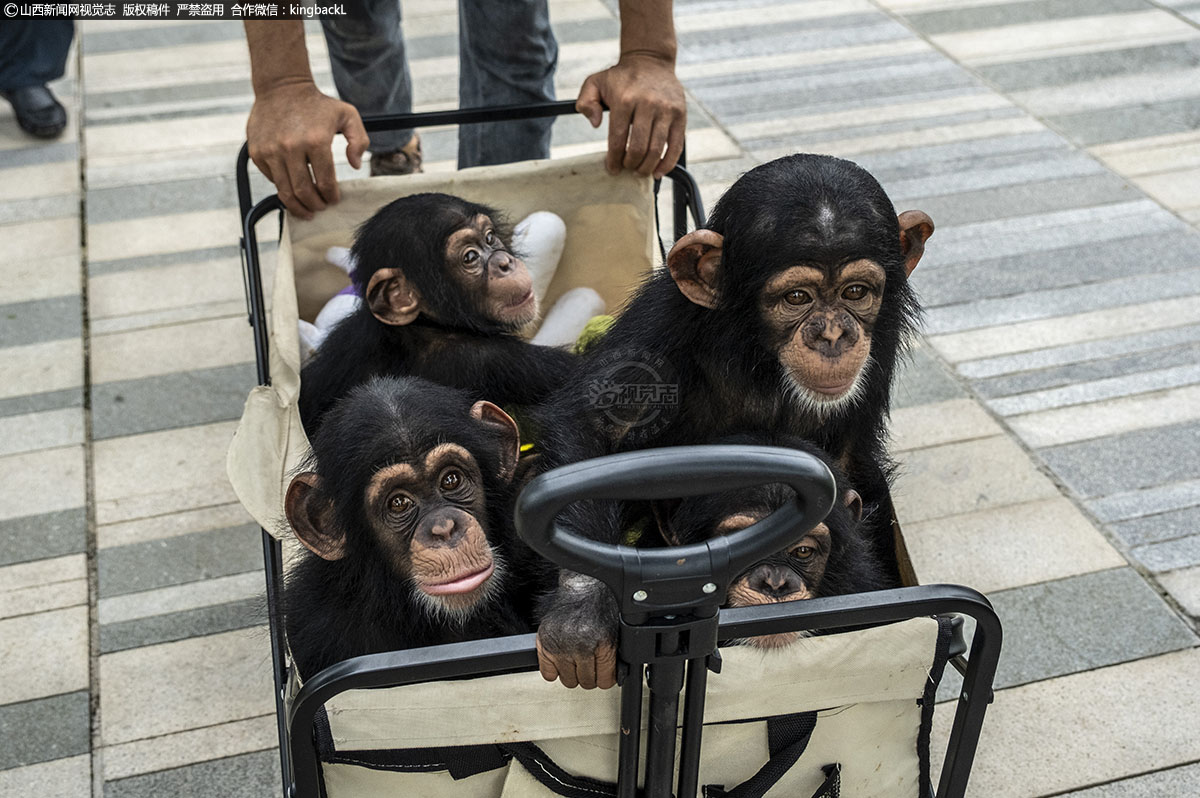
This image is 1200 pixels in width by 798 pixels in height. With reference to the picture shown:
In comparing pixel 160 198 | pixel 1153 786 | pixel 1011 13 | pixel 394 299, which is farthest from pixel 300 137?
pixel 1011 13

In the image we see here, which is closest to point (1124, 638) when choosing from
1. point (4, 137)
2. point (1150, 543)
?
point (1150, 543)

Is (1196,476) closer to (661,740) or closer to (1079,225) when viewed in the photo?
(1079,225)

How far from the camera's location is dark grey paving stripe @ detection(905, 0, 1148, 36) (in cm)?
592

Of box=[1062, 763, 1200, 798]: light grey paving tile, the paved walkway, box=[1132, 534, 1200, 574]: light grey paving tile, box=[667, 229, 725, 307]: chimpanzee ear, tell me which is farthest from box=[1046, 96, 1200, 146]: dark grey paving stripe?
box=[667, 229, 725, 307]: chimpanzee ear

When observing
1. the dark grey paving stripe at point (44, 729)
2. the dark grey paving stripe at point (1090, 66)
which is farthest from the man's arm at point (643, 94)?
the dark grey paving stripe at point (1090, 66)

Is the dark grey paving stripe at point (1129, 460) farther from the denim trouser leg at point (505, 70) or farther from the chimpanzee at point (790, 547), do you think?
the denim trouser leg at point (505, 70)

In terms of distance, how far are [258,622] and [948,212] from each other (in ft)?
9.77

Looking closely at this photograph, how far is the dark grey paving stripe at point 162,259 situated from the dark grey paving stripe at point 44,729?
2061 mm

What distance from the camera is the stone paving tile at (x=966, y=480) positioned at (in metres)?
3.29

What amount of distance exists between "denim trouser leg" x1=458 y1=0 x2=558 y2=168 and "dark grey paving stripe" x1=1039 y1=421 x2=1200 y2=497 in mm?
1821

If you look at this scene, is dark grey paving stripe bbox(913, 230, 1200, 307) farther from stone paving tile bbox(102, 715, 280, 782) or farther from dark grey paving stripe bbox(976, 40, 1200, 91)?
stone paving tile bbox(102, 715, 280, 782)

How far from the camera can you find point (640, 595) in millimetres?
1408

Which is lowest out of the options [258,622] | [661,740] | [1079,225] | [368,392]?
[258,622]

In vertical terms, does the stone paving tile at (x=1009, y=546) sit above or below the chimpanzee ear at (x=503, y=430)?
below
